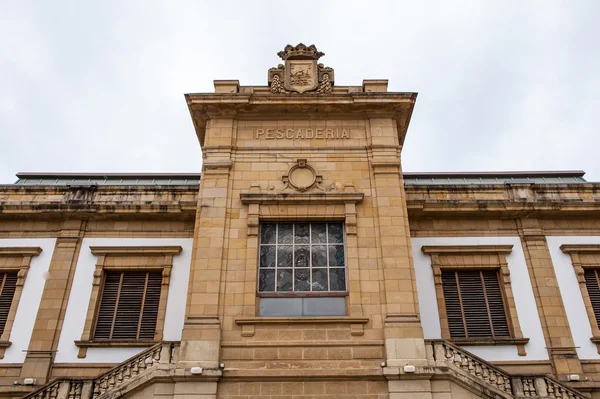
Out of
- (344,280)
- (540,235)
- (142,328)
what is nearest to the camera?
(344,280)

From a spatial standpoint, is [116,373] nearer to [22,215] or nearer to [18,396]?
[18,396]

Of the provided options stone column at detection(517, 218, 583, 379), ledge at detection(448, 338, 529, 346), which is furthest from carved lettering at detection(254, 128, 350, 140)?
ledge at detection(448, 338, 529, 346)

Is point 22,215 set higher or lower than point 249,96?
lower

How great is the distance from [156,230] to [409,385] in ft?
31.8

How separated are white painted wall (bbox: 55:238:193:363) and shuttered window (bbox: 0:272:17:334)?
6.59 ft

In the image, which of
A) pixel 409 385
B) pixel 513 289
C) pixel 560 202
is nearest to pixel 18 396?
pixel 409 385

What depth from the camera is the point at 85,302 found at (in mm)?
16219

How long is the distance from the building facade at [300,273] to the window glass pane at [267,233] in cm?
7

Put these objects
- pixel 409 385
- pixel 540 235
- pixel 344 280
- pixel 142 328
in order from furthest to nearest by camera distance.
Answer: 1. pixel 540 235
2. pixel 142 328
3. pixel 344 280
4. pixel 409 385

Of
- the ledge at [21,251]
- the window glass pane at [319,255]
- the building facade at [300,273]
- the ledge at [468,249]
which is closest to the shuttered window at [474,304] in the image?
the building facade at [300,273]

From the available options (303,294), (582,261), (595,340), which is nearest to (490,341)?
(595,340)

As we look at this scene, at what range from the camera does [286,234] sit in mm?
14797

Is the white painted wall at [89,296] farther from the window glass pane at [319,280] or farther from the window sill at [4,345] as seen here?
the window glass pane at [319,280]

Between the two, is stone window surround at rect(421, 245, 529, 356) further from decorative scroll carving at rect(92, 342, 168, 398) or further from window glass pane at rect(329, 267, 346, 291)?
decorative scroll carving at rect(92, 342, 168, 398)
